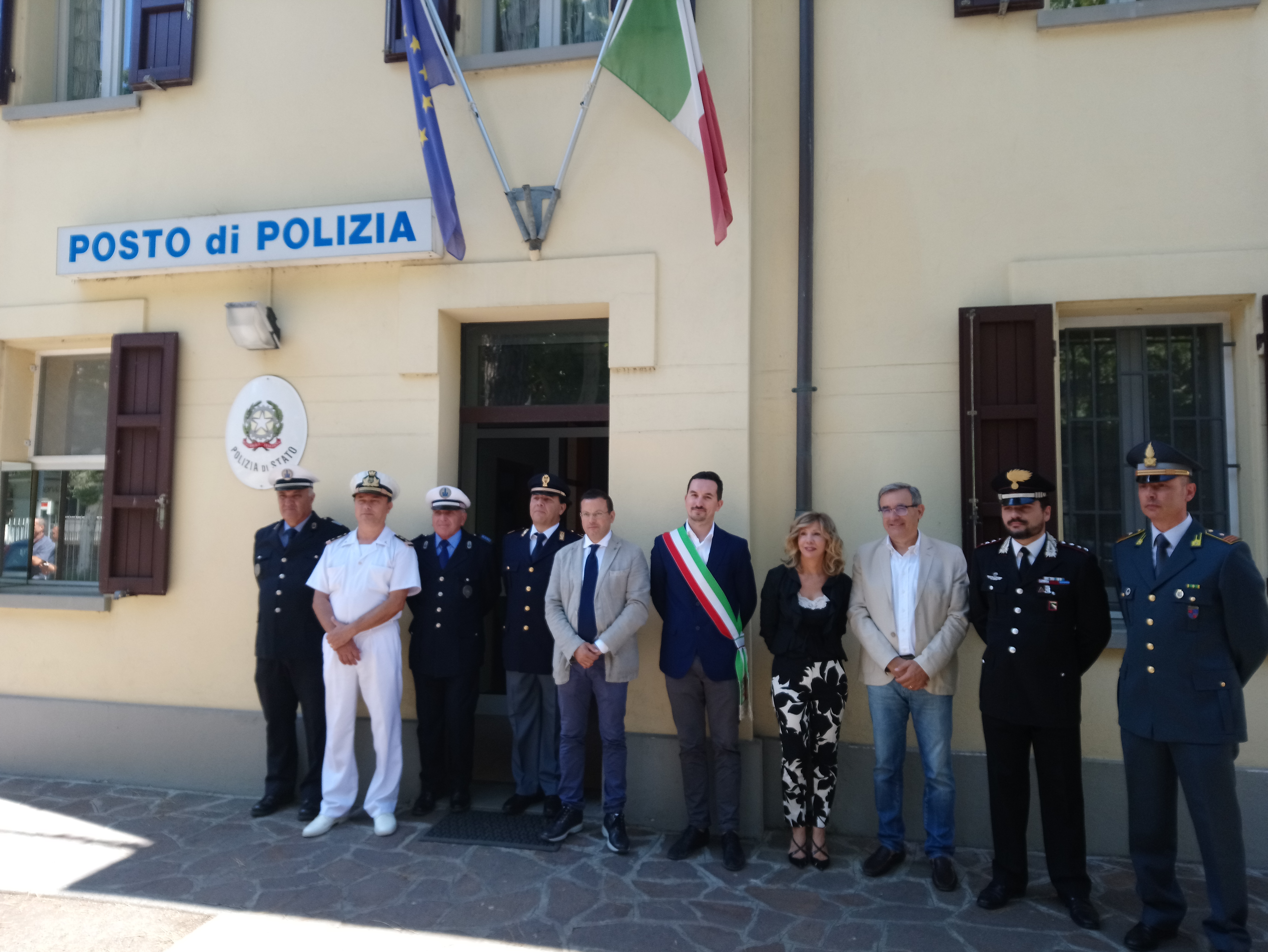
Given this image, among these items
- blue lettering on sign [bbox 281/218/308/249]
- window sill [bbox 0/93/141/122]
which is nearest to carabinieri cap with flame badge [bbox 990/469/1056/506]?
blue lettering on sign [bbox 281/218/308/249]

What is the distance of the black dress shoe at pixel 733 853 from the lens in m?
4.44

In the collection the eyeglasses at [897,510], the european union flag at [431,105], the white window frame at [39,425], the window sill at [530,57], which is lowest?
the eyeglasses at [897,510]

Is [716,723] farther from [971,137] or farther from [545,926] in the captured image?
[971,137]

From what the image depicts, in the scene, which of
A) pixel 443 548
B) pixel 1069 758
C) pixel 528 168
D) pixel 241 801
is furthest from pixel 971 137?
pixel 241 801

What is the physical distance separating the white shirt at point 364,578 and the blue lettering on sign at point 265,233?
82.5 inches

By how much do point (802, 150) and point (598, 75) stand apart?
1309 mm

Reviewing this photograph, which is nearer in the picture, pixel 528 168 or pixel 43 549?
pixel 528 168

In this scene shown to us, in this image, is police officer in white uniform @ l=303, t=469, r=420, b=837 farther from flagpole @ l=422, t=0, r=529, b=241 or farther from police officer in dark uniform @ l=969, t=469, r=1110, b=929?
police officer in dark uniform @ l=969, t=469, r=1110, b=929

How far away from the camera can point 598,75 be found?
5.33 metres

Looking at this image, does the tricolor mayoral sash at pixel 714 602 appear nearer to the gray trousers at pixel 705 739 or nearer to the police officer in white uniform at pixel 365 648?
the gray trousers at pixel 705 739

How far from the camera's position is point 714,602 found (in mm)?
4621

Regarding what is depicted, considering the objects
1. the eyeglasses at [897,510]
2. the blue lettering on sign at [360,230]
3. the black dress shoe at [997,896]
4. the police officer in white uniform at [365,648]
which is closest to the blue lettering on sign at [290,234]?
the blue lettering on sign at [360,230]

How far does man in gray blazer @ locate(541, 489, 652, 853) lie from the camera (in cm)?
471

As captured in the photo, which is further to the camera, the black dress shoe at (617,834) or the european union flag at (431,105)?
the european union flag at (431,105)
